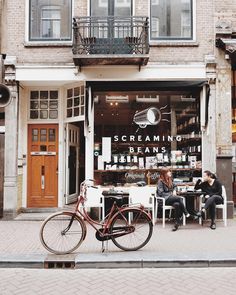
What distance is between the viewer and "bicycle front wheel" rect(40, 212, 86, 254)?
23.3 feet

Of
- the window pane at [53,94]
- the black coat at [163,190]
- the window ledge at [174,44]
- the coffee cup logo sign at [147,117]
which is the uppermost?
the window ledge at [174,44]

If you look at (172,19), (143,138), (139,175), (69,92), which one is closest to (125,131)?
(143,138)

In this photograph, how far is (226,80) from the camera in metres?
11.1

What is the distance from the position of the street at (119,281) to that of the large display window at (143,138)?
5015 millimetres

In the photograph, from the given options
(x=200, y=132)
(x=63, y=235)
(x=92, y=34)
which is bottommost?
(x=63, y=235)

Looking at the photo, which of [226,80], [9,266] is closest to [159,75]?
[226,80]

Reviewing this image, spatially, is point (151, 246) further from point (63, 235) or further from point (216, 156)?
point (216, 156)

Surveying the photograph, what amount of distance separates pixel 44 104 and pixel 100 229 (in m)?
6.14

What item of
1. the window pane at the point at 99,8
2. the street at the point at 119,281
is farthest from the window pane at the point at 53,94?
the street at the point at 119,281

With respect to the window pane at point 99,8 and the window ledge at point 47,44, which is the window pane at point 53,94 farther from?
the window pane at point 99,8

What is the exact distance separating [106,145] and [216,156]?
10.7ft

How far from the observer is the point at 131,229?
7.45 m

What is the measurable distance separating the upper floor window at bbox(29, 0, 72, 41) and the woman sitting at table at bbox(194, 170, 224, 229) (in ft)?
19.1

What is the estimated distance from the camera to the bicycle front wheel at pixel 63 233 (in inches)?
279
